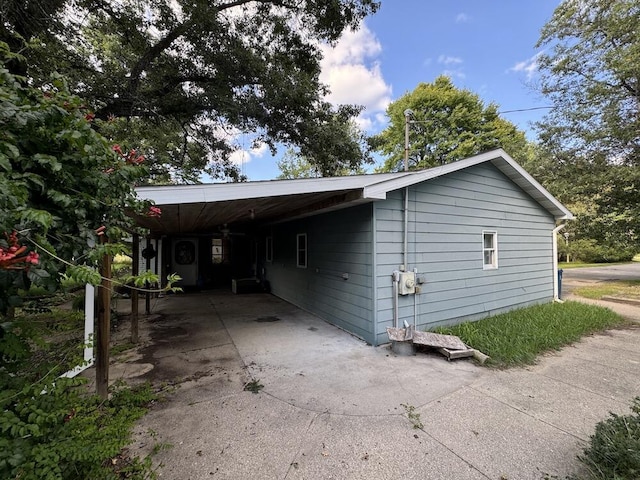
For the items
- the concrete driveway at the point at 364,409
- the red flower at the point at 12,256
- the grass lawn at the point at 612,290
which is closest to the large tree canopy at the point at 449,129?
the grass lawn at the point at 612,290

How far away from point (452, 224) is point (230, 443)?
4999mm

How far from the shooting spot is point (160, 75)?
693 cm

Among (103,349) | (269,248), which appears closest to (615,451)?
(103,349)

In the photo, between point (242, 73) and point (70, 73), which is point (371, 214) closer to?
point (242, 73)

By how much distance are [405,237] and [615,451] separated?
3.26 meters

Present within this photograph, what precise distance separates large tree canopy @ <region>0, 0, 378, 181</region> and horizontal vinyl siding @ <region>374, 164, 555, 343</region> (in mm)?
4272

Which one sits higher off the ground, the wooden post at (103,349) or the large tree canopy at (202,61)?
the large tree canopy at (202,61)

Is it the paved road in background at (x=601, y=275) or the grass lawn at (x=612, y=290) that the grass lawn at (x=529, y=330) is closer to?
the grass lawn at (x=612, y=290)

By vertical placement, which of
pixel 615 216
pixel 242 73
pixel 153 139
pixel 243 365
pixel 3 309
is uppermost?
pixel 242 73

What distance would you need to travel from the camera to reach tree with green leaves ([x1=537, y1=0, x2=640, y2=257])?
9523mm

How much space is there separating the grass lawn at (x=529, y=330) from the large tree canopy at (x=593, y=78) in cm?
758

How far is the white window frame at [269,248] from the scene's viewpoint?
31.1 feet

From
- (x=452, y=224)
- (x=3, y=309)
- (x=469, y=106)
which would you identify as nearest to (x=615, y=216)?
Result: (x=452, y=224)

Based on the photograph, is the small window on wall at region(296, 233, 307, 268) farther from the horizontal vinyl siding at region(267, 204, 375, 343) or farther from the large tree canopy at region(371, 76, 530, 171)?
the large tree canopy at region(371, 76, 530, 171)
